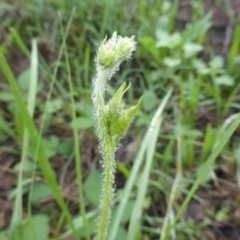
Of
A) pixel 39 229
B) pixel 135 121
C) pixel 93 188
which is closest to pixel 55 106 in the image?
pixel 135 121

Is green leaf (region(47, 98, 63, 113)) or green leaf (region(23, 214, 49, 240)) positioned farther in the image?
green leaf (region(47, 98, 63, 113))

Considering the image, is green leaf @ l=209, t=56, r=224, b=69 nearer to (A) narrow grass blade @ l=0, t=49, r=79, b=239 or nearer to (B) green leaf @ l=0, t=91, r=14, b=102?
(B) green leaf @ l=0, t=91, r=14, b=102

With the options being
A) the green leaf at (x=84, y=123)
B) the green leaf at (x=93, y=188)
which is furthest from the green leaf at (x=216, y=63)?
the green leaf at (x=93, y=188)

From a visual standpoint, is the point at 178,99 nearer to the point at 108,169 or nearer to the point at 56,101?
the point at 56,101

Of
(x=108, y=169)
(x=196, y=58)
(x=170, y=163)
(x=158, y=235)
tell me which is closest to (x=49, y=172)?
(x=108, y=169)

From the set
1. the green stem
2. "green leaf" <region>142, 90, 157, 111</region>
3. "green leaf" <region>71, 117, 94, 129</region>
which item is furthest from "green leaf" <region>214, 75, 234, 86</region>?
the green stem

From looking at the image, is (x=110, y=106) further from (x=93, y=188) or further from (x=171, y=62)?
(x=171, y=62)

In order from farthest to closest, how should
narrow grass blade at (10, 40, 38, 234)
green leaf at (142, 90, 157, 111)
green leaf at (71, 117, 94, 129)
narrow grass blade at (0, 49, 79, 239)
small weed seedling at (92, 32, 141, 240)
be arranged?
green leaf at (142, 90, 157, 111) < green leaf at (71, 117, 94, 129) < narrow grass blade at (10, 40, 38, 234) < narrow grass blade at (0, 49, 79, 239) < small weed seedling at (92, 32, 141, 240)

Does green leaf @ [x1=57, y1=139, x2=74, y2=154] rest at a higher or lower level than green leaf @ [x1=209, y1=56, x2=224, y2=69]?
lower
